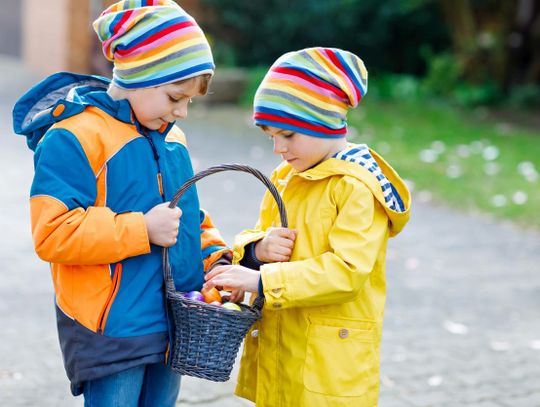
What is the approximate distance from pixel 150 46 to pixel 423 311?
3.54 meters

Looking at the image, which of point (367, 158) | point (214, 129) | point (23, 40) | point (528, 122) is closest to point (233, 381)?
point (367, 158)

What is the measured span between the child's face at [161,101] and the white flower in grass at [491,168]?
7920mm

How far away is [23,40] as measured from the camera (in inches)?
664

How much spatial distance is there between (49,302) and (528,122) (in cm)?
1048

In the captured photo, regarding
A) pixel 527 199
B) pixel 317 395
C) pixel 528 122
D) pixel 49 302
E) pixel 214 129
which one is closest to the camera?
pixel 317 395

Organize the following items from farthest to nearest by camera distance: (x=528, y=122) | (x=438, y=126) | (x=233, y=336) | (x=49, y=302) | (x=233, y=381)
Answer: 1. (x=528, y=122)
2. (x=438, y=126)
3. (x=49, y=302)
4. (x=233, y=381)
5. (x=233, y=336)

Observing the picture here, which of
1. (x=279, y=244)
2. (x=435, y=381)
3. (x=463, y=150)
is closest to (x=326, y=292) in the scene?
(x=279, y=244)

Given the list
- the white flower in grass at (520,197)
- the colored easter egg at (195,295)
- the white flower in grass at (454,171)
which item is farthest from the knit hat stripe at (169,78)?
the white flower in grass at (454,171)

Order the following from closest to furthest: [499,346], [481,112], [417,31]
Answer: [499,346]
[481,112]
[417,31]

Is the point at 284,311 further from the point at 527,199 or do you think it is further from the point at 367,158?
the point at 527,199

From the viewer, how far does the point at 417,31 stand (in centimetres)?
1798

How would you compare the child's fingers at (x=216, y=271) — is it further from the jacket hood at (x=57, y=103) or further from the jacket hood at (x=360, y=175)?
the jacket hood at (x=57, y=103)

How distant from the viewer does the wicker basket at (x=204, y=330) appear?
2.66 metres

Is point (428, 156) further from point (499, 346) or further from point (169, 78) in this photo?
point (169, 78)
